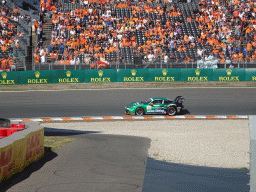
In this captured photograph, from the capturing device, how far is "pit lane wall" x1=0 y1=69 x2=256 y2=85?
30.2 metres

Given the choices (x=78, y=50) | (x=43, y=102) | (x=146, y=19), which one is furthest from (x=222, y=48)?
(x=43, y=102)

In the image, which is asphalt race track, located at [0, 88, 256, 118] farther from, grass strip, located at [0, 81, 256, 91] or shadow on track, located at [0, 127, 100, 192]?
shadow on track, located at [0, 127, 100, 192]

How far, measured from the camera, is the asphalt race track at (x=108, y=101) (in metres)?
22.5

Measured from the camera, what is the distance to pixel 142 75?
101ft

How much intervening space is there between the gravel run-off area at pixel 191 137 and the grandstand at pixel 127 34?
11079 millimetres

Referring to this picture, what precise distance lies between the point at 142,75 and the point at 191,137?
15607mm

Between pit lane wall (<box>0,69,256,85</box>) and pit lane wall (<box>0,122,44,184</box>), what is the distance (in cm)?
1906

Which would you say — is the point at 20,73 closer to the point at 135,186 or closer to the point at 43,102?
the point at 43,102

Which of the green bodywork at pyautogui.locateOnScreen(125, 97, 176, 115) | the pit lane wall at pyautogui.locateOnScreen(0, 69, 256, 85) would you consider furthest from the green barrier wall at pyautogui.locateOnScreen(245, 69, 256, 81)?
the green bodywork at pyautogui.locateOnScreen(125, 97, 176, 115)

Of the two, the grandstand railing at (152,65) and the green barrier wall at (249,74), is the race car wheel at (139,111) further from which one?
the green barrier wall at (249,74)

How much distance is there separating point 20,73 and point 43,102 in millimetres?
5616

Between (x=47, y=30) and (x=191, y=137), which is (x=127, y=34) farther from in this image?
(x=191, y=137)

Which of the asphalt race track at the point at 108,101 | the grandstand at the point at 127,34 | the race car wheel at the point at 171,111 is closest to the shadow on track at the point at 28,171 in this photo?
the race car wheel at the point at 171,111

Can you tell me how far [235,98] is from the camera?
84.5 ft
